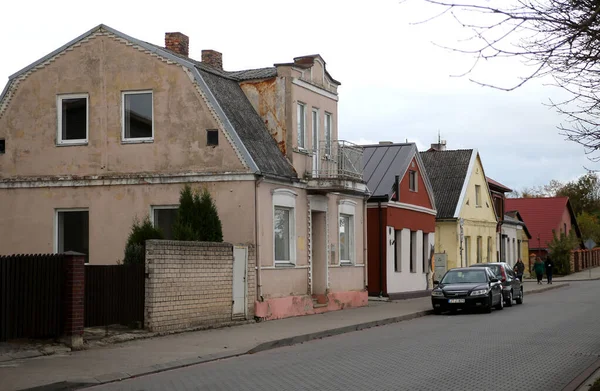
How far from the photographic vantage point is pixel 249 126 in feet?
83.0

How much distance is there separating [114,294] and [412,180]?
2238 centimetres

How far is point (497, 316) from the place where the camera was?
27078 mm

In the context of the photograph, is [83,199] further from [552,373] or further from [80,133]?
[552,373]

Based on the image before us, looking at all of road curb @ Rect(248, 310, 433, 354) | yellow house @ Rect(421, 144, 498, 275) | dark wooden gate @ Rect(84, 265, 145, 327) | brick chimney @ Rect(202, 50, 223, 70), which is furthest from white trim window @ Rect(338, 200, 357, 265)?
yellow house @ Rect(421, 144, 498, 275)

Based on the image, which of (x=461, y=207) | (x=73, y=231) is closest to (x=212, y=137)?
(x=73, y=231)

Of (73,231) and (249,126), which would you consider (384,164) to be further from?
(73,231)

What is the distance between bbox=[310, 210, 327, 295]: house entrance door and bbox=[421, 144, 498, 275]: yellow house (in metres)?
15.2

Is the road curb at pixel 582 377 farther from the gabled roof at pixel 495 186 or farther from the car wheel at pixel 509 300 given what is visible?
the gabled roof at pixel 495 186

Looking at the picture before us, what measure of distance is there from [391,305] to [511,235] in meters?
29.5

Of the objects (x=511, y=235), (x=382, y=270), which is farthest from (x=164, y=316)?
(x=511, y=235)

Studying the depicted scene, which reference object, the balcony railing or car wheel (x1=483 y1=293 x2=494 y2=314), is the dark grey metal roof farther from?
car wheel (x1=483 y1=293 x2=494 y2=314)

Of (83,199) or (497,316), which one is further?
(497,316)

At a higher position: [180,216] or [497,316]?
[180,216]

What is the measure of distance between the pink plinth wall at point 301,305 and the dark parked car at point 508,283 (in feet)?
16.3
